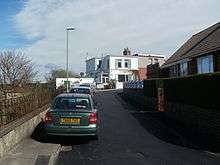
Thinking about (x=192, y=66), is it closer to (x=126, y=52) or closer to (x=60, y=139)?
(x=60, y=139)

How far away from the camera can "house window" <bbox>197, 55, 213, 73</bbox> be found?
1085 inches

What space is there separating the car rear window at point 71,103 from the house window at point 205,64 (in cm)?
1457

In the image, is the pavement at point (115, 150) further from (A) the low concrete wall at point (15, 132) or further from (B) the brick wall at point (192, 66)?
(B) the brick wall at point (192, 66)

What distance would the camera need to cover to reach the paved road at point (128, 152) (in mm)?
10727

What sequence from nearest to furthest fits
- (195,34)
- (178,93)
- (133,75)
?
(178,93) < (195,34) < (133,75)

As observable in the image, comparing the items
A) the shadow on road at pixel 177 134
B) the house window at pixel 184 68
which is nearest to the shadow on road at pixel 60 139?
A: the shadow on road at pixel 177 134

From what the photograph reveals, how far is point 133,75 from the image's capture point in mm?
88188

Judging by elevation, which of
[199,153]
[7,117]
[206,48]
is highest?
[206,48]

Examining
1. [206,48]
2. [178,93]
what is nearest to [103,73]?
[206,48]

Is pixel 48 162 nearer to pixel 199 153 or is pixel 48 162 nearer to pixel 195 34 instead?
pixel 199 153

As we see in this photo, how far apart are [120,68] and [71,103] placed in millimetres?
74472

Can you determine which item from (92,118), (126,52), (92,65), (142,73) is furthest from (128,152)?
(92,65)

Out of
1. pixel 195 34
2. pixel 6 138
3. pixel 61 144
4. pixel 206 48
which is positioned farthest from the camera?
pixel 195 34

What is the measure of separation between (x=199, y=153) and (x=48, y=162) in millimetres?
4072
